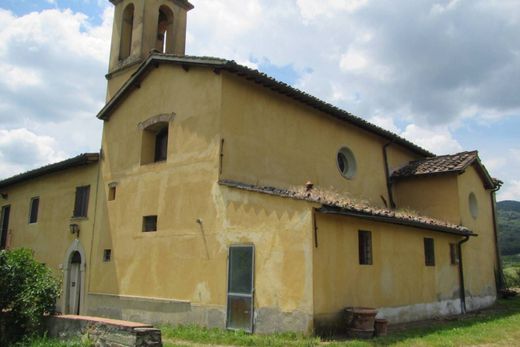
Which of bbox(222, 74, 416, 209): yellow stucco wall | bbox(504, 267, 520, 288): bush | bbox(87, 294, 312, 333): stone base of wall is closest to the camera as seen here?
bbox(87, 294, 312, 333): stone base of wall

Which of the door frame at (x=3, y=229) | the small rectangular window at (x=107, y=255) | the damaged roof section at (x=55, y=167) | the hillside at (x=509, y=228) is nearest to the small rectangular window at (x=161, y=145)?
the damaged roof section at (x=55, y=167)

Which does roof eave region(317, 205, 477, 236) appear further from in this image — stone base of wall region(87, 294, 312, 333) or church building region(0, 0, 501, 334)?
stone base of wall region(87, 294, 312, 333)

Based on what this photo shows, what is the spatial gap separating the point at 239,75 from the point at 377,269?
6288 millimetres

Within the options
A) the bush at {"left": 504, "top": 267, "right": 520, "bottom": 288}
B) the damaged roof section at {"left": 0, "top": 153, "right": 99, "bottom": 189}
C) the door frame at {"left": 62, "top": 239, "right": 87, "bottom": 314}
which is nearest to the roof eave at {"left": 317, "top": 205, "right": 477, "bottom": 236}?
the bush at {"left": 504, "top": 267, "right": 520, "bottom": 288}

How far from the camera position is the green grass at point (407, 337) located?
9078 mm

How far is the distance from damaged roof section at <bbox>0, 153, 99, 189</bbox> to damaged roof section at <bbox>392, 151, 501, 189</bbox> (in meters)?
11.7

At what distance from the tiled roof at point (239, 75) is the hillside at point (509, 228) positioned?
93.1 ft

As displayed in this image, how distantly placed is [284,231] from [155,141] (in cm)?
660

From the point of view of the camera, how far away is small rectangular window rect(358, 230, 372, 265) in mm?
11344

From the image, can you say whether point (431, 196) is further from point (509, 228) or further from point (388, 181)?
point (509, 228)

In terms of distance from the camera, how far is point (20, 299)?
1102 cm

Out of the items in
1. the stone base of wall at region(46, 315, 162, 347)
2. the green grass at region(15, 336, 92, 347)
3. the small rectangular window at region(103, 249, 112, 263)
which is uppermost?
the small rectangular window at region(103, 249, 112, 263)

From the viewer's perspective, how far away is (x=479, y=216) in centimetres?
1834

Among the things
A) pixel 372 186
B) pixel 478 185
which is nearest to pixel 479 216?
pixel 478 185
